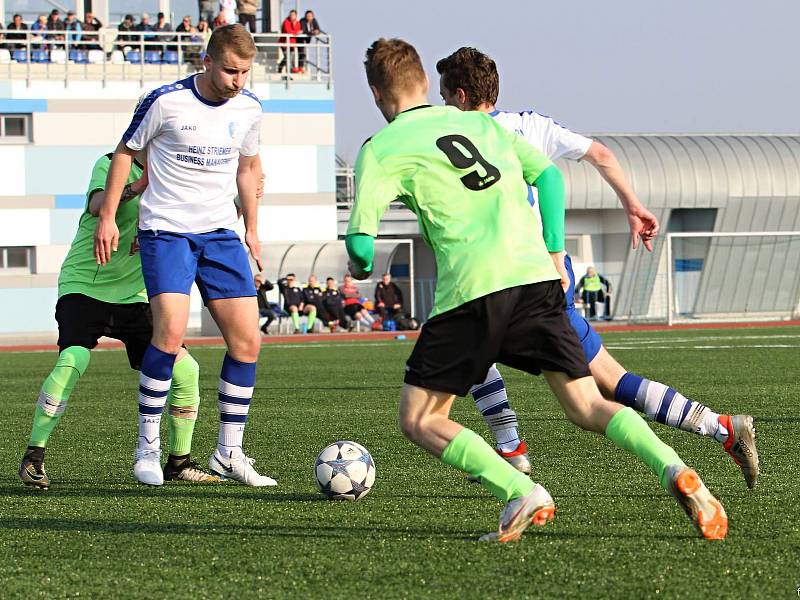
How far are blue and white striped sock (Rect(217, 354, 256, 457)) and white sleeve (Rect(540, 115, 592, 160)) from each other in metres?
1.60

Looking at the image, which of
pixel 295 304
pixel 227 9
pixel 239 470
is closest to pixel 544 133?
pixel 239 470

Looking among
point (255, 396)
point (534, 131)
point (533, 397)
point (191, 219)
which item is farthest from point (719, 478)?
point (255, 396)

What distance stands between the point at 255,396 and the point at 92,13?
24.5 m

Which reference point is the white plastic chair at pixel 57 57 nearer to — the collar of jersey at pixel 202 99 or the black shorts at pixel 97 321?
the black shorts at pixel 97 321

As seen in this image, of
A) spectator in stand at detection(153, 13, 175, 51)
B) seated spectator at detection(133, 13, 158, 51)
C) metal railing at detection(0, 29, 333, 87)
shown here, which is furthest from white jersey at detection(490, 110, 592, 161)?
spectator in stand at detection(153, 13, 175, 51)

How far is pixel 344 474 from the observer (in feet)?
17.0

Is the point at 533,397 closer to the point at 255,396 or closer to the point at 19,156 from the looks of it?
the point at 255,396

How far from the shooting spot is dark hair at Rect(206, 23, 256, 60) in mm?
5336

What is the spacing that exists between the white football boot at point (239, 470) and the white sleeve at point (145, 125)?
138cm

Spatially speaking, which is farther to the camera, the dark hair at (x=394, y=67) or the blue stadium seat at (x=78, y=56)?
the blue stadium seat at (x=78, y=56)

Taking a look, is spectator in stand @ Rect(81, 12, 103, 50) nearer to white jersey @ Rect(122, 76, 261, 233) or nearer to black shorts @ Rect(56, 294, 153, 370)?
black shorts @ Rect(56, 294, 153, 370)

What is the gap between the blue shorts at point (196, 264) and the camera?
18.1 feet

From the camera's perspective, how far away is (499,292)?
400cm

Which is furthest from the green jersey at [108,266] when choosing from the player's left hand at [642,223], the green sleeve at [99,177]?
the player's left hand at [642,223]
